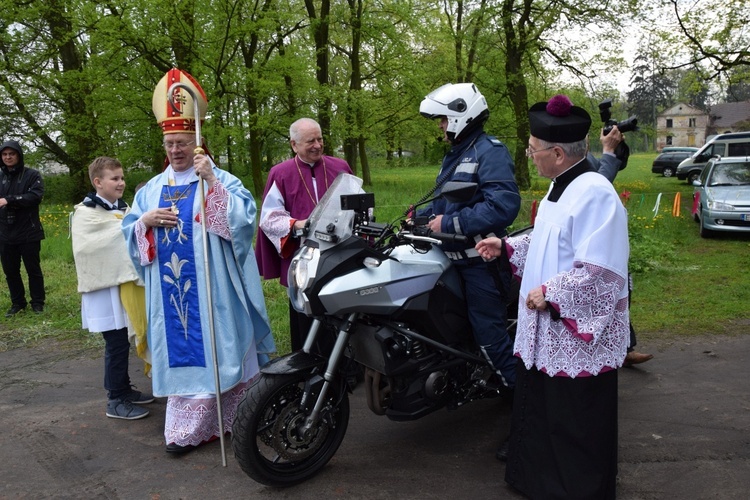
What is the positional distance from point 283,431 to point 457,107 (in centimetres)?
203

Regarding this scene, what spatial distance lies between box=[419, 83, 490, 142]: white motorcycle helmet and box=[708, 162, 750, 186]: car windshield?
1095 centimetres

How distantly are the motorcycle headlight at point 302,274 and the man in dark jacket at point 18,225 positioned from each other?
209 inches

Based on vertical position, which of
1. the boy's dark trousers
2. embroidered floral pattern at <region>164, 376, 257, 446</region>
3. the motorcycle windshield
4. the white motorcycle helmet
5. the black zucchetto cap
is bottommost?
embroidered floral pattern at <region>164, 376, 257, 446</region>

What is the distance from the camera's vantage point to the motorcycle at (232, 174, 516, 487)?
10.8 feet

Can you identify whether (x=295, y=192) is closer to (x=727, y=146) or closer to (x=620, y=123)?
(x=620, y=123)

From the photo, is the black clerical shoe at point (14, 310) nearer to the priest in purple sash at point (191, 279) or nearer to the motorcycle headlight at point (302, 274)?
the priest in purple sash at point (191, 279)

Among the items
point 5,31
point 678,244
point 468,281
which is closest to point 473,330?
point 468,281

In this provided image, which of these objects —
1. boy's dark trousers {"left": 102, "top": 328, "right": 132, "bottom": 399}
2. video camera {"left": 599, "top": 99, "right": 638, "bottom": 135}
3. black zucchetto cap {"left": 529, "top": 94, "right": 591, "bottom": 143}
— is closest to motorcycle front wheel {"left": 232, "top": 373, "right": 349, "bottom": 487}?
boy's dark trousers {"left": 102, "top": 328, "right": 132, "bottom": 399}

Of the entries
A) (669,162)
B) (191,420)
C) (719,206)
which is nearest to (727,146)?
(669,162)

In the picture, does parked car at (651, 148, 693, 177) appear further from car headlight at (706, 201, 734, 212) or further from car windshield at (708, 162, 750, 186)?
car headlight at (706, 201, 734, 212)

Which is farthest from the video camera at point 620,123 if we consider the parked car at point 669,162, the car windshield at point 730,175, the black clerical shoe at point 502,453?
the parked car at point 669,162

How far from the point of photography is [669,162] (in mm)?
35094

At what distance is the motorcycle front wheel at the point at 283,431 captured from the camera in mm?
3291

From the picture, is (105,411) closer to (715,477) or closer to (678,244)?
(715,477)
